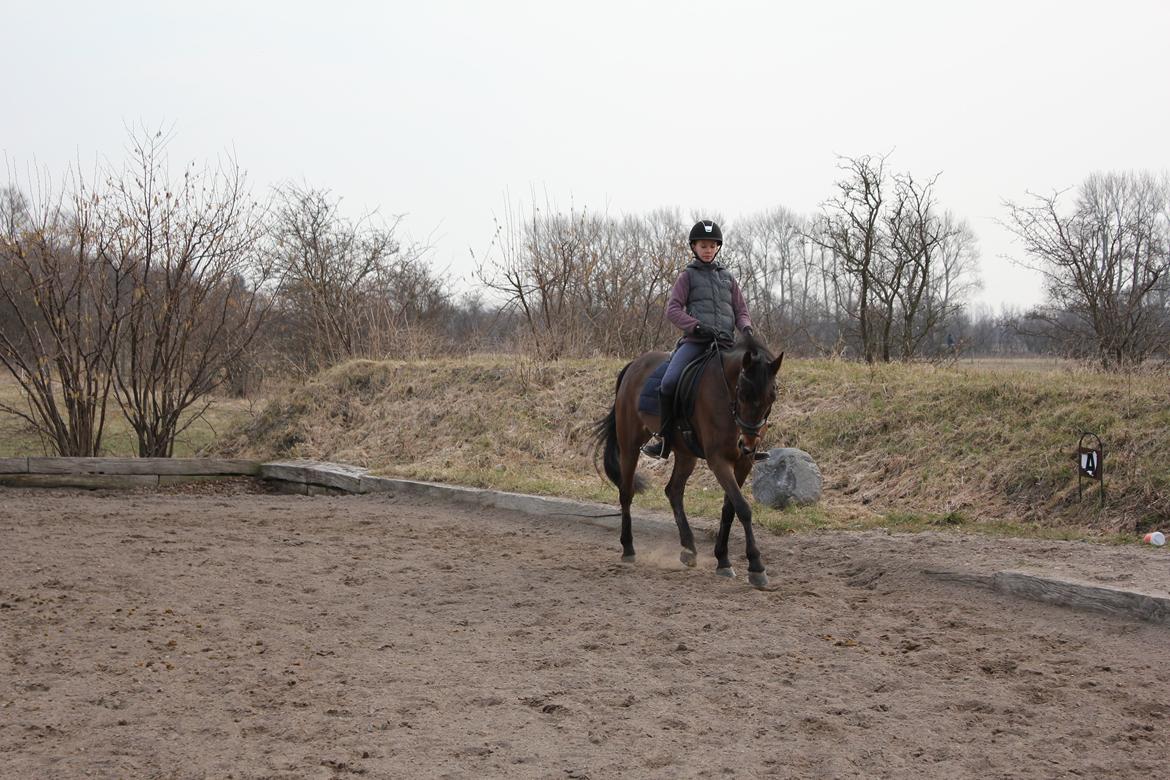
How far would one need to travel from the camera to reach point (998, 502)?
8.87 m

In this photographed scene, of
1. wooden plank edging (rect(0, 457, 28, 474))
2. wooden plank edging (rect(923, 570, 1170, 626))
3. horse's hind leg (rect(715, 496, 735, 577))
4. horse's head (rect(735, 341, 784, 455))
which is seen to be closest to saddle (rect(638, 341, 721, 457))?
horse's hind leg (rect(715, 496, 735, 577))

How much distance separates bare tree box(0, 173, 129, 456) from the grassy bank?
3315mm

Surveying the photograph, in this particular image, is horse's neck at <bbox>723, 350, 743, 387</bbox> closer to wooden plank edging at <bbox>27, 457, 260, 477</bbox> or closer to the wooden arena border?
the wooden arena border

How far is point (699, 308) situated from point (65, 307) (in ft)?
32.7

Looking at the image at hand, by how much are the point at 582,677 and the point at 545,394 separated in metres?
10.6

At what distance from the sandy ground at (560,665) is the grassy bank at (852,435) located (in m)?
1.18

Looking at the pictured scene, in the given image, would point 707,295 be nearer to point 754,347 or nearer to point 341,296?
point 754,347

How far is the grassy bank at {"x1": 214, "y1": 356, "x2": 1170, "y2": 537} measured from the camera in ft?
28.3


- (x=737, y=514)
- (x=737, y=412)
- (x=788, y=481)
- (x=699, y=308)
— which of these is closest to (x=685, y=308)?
(x=699, y=308)

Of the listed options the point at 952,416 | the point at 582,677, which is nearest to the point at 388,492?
the point at 952,416

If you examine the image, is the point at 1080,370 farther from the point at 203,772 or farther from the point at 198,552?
the point at 203,772

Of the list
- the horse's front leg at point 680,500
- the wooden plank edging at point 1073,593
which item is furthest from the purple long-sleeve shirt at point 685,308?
the wooden plank edging at point 1073,593

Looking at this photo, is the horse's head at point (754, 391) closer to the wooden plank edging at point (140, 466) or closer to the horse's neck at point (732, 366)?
the horse's neck at point (732, 366)

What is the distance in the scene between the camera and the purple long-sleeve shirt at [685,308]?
7734 millimetres
